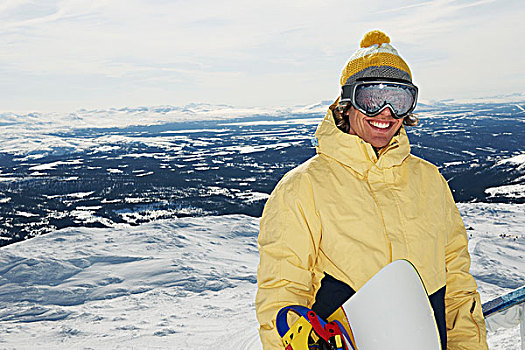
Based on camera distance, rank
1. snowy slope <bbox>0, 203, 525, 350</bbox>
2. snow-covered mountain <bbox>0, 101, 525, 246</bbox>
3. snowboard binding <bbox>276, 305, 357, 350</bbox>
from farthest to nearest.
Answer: snow-covered mountain <bbox>0, 101, 525, 246</bbox> < snowy slope <bbox>0, 203, 525, 350</bbox> < snowboard binding <bbox>276, 305, 357, 350</bbox>

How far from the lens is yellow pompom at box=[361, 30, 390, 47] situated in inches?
52.5

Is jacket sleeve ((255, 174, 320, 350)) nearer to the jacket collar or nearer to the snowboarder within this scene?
the snowboarder

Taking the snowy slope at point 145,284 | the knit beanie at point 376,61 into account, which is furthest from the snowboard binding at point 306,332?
the snowy slope at point 145,284

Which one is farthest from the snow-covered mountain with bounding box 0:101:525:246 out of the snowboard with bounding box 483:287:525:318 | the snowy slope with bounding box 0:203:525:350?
the snowboard with bounding box 483:287:525:318

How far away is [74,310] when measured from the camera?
10008mm

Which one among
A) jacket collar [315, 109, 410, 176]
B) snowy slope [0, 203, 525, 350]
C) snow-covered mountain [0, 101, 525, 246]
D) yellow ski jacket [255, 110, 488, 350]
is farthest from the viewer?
snow-covered mountain [0, 101, 525, 246]

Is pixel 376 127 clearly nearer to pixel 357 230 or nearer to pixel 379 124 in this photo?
pixel 379 124

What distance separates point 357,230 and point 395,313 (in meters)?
0.23

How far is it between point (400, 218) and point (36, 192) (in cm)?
8005

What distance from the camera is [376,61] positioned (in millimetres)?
1321

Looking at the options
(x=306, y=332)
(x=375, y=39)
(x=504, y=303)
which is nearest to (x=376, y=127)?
(x=375, y=39)

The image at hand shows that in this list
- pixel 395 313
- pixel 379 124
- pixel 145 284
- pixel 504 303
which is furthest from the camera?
pixel 145 284

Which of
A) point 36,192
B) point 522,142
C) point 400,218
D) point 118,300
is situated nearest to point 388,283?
point 400,218

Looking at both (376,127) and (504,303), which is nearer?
(376,127)
